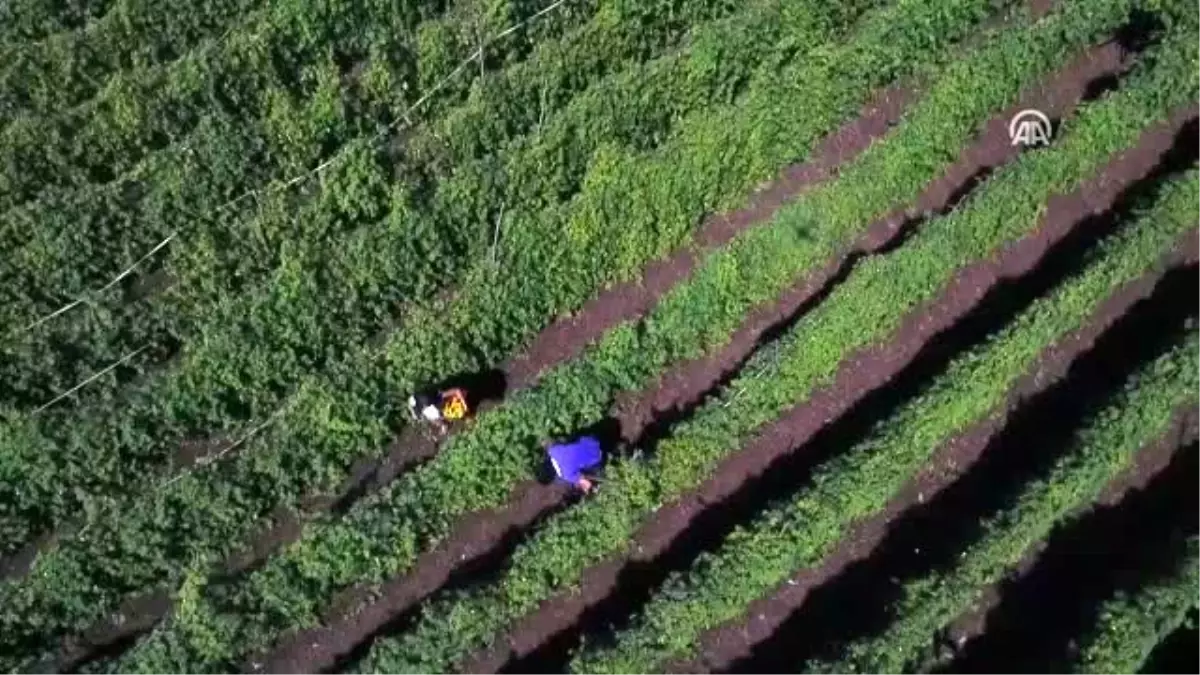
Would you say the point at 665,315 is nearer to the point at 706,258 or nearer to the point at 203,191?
the point at 706,258

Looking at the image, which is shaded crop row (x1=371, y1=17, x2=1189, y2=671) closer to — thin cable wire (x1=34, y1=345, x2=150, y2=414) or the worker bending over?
the worker bending over

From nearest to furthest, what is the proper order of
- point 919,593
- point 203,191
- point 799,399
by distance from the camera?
point 919,593
point 799,399
point 203,191

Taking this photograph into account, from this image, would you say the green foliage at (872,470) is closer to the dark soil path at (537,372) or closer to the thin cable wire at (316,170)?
the dark soil path at (537,372)

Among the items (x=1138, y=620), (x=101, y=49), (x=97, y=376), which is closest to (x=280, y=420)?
(x=97, y=376)

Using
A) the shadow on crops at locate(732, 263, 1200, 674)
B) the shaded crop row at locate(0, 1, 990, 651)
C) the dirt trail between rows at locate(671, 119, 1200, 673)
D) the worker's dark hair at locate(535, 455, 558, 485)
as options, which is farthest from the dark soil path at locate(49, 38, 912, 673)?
the shadow on crops at locate(732, 263, 1200, 674)

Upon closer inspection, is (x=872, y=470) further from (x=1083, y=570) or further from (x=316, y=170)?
(x=316, y=170)

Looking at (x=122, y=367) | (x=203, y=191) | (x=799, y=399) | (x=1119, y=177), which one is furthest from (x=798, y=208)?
(x=122, y=367)

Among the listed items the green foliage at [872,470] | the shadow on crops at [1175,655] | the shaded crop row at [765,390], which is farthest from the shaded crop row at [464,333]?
the shadow on crops at [1175,655]
